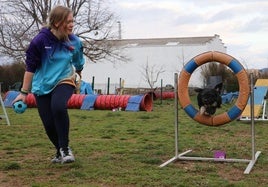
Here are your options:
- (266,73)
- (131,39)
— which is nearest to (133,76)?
(131,39)

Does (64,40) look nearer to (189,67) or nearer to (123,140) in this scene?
(189,67)

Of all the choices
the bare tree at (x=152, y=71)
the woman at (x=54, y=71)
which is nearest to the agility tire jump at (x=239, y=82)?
the woman at (x=54, y=71)

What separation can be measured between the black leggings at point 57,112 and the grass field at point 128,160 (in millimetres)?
358

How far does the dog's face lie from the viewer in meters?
5.81

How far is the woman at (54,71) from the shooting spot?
16.4 feet

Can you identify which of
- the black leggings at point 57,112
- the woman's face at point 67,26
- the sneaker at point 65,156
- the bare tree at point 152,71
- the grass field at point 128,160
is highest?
the bare tree at point 152,71

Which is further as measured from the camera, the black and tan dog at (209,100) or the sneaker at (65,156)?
the black and tan dog at (209,100)

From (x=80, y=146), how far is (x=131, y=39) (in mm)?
43753

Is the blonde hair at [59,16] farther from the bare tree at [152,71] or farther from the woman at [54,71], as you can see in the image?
the bare tree at [152,71]

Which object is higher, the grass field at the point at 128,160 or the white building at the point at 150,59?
the white building at the point at 150,59

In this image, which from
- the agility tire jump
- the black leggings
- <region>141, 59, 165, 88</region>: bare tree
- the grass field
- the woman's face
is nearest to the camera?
the grass field

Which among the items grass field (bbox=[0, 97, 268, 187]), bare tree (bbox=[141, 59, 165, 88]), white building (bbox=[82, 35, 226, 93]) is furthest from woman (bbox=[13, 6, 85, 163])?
bare tree (bbox=[141, 59, 165, 88])

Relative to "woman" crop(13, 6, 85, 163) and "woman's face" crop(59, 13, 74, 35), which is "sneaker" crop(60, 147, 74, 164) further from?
"woman's face" crop(59, 13, 74, 35)

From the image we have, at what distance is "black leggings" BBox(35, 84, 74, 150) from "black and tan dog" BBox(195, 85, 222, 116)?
5.72ft
